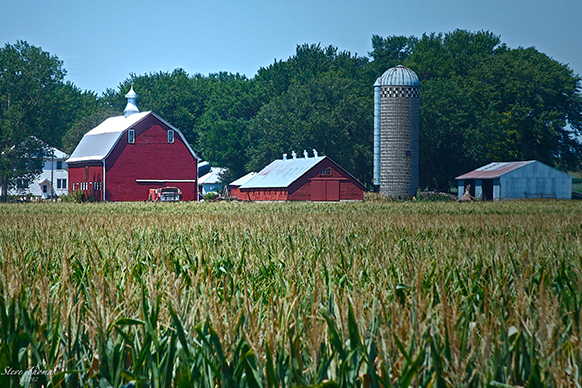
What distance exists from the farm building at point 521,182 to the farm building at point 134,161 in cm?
2577

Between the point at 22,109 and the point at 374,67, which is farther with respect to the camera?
the point at 374,67

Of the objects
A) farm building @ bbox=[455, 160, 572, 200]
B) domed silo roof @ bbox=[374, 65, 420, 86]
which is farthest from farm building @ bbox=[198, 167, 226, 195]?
farm building @ bbox=[455, 160, 572, 200]

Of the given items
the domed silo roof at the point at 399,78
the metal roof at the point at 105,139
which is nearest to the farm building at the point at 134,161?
the metal roof at the point at 105,139

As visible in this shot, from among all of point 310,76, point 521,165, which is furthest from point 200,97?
point 521,165

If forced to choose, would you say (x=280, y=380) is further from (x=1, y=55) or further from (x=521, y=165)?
(x=1, y=55)

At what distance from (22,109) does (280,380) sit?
73.9m

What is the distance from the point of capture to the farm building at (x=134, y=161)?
5362 cm

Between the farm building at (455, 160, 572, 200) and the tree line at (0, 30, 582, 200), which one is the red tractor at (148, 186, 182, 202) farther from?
the farm building at (455, 160, 572, 200)

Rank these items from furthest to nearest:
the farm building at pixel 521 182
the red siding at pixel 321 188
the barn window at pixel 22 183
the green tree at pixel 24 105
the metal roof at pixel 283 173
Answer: the barn window at pixel 22 183 < the green tree at pixel 24 105 < the farm building at pixel 521 182 < the metal roof at pixel 283 173 < the red siding at pixel 321 188

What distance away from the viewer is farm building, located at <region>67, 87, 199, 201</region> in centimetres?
5362

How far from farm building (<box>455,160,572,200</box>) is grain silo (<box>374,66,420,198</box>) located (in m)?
6.44

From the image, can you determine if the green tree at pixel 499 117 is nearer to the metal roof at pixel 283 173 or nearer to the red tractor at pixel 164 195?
the metal roof at pixel 283 173

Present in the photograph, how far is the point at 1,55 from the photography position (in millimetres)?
69375

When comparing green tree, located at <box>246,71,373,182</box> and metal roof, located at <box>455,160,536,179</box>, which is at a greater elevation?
green tree, located at <box>246,71,373,182</box>
